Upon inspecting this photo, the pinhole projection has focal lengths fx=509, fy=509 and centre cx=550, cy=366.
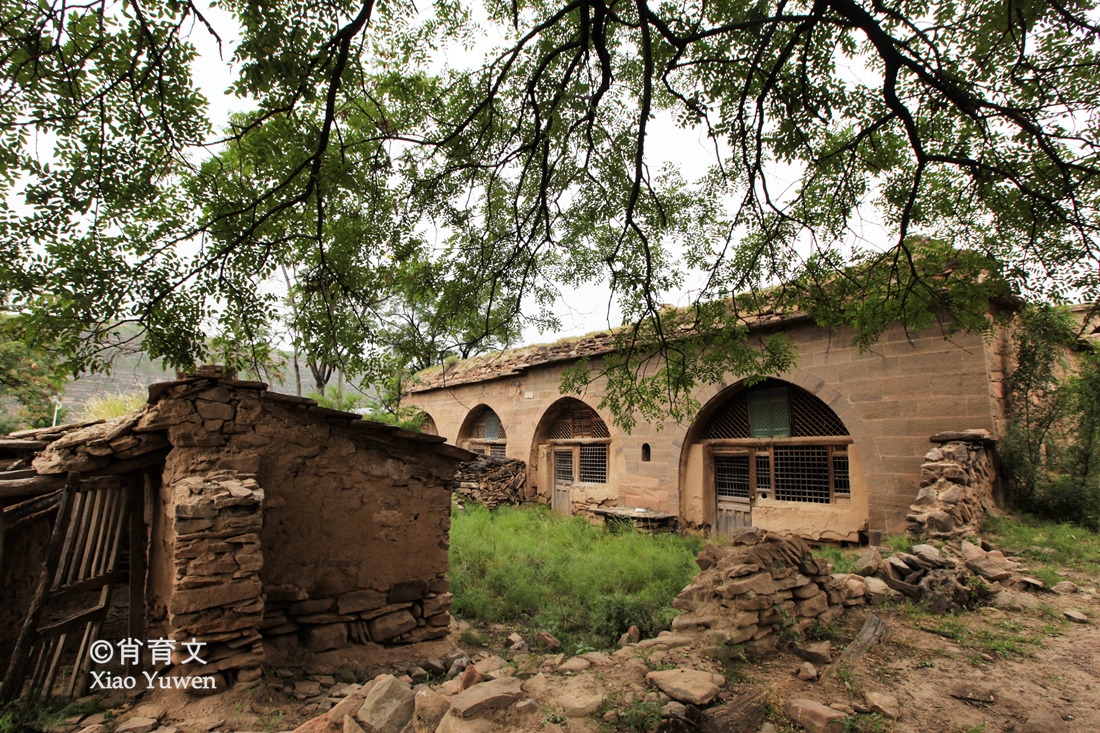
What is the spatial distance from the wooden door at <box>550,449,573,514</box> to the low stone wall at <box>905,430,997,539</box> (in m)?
7.58

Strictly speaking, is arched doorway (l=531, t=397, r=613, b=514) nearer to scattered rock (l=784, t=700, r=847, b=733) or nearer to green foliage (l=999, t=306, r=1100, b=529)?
green foliage (l=999, t=306, r=1100, b=529)

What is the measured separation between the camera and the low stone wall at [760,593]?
12.2 ft

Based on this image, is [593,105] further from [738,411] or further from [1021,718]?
[738,411]

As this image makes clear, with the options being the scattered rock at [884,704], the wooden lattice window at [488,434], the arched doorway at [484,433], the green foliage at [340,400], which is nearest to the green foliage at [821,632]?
the scattered rock at [884,704]

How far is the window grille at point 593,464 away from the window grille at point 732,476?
285 cm

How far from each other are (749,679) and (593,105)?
4.29m

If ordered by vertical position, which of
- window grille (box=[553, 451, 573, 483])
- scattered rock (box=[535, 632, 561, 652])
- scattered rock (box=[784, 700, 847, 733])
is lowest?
scattered rock (box=[535, 632, 561, 652])

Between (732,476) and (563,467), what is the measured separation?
4.66 meters

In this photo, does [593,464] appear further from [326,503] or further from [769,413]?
[326,503]

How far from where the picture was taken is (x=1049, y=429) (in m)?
7.27

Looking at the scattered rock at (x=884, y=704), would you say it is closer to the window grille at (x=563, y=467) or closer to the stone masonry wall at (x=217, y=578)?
the stone masonry wall at (x=217, y=578)

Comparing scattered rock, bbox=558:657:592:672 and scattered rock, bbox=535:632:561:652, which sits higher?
scattered rock, bbox=558:657:592:672

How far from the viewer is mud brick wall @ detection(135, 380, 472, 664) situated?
13.3 ft

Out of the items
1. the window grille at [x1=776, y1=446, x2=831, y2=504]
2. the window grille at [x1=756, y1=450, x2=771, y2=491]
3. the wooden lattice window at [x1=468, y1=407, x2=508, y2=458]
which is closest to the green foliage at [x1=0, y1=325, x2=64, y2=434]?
the wooden lattice window at [x1=468, y1=407, x2=508, y2=458]
